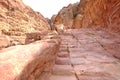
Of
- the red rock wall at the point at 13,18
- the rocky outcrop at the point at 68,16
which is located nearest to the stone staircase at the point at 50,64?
the red rock wall at the point at 13,18

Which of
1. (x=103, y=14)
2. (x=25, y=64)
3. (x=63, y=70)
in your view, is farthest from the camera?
(x=103, y=14)

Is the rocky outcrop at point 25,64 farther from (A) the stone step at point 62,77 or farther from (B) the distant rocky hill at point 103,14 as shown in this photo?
(B) the distant rocky hill at point 103,14

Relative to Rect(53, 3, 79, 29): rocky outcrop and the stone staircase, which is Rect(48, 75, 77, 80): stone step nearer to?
the stone staircase

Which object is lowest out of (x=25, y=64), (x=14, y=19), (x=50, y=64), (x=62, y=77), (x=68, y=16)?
(x=62, y=77)

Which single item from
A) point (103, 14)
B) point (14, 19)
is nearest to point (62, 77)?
point (103, 14)

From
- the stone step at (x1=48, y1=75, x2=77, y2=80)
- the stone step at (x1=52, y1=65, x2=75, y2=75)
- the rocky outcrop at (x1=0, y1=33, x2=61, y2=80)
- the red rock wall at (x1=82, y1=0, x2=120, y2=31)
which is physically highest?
the red rock wall at (x1=82, y1=0, x2=120, y2=31)

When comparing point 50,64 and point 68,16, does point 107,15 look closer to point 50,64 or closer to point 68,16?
point 50,64

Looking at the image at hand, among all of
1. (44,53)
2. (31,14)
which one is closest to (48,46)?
(44,53)

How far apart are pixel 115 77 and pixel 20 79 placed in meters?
1.60

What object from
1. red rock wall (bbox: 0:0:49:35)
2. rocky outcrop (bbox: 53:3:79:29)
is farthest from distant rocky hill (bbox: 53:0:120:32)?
rocky outcrop (bbox: 53:3:79:29)

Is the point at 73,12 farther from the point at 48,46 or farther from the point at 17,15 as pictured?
the point at 48,46

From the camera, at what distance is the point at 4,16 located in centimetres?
2814

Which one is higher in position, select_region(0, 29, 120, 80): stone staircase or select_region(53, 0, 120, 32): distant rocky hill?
select_region(53, 0, 120, 32): distant rocky hill

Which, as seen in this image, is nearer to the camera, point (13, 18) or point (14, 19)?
point (14, 19)
